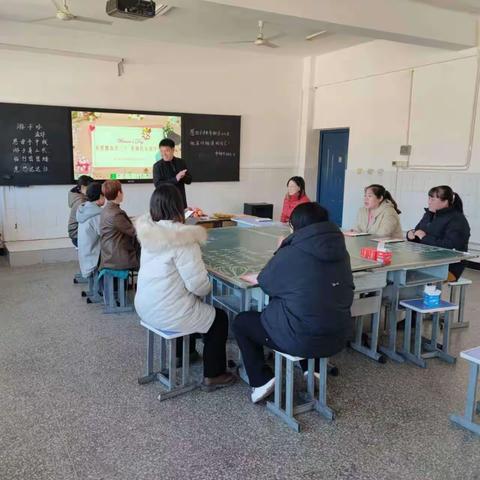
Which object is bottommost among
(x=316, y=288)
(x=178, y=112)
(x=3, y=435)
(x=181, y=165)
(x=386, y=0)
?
(x=3, y=435)

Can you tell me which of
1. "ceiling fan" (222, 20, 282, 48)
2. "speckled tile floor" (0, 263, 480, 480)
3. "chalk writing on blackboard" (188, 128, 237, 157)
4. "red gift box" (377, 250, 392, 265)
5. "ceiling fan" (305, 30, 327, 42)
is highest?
"ceiling fan" (305, 30, 327, 42)

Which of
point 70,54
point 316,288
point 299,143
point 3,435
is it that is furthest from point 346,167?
point 3,435

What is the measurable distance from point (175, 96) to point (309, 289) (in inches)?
211

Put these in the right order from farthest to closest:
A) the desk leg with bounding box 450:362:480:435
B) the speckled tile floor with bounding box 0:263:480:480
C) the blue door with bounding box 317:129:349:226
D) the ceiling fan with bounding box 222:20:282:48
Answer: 1. the blue door with bounding box 317:129:349:226
2. the ceiling fan with bounding box 222:20:282:48
3. the desk leg with bounding box 450:362:480:435
4. the speckled tile floor with bounding box 0:263:480:480

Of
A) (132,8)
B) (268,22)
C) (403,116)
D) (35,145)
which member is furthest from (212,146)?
(132,8)

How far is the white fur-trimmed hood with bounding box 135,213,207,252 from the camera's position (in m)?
2.44

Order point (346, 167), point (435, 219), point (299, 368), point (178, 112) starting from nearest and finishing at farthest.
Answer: point (299, 368), point (435, 219), point (178, 112), point (346, 167)

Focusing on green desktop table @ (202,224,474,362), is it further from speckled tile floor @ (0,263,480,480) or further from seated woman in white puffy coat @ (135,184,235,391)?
speckled tile floor @ (0,263,480,480)

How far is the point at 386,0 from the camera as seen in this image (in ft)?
16.1

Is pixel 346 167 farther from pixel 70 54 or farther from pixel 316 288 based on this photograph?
pixel 316 288

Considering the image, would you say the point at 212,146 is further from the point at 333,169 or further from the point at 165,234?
the point at 165,234

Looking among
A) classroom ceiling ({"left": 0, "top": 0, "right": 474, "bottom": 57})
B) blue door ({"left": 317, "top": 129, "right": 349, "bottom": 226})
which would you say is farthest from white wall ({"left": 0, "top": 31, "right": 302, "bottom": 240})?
blue door ({"left": 317, "top": 129, "right": 349, "bottom": 226})

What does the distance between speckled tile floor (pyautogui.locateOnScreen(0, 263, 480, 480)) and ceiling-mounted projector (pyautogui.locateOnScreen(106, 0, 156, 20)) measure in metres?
2.83

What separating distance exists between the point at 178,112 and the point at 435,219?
14.2ft
